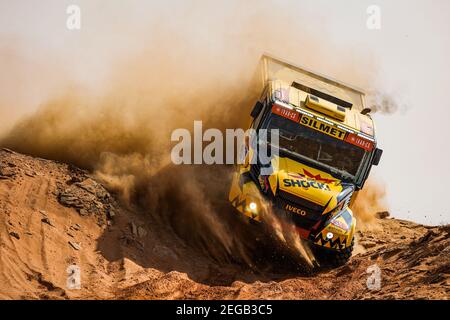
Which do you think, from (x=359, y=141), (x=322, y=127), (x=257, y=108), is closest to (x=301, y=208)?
(x=322, y=127)

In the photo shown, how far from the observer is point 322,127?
10.4 meters

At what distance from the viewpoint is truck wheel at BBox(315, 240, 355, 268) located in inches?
405

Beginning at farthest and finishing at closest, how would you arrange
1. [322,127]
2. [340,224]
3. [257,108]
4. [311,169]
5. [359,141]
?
[257,108] → [359,141] → [322,127] → [311,169] → [340,224]

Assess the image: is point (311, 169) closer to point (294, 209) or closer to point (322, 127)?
point (322, 127)

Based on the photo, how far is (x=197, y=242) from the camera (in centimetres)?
1086

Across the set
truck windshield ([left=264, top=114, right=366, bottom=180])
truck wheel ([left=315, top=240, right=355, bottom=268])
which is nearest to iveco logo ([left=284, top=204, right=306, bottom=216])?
truck wheel ([left=315, top=240, right=355, bottom=268])

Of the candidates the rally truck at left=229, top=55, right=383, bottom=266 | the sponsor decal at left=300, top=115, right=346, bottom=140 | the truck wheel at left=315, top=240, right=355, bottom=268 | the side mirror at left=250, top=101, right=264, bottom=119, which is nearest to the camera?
the rally truck at left=229, top=55, right=383, bottom=266

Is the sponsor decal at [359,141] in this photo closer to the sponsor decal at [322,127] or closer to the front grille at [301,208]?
the sponsor decal at [322,127]

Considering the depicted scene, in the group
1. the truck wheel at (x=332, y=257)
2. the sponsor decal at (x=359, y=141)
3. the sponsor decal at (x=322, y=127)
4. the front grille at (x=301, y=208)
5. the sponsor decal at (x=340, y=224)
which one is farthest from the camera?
the sponsor decal at (x=359, y=141)

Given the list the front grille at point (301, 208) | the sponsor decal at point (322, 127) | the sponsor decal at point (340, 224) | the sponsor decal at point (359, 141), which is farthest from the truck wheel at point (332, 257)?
the sponsor decal at point (322, 127)

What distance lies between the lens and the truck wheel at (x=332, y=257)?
10281mm

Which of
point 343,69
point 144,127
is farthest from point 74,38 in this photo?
point 343,69

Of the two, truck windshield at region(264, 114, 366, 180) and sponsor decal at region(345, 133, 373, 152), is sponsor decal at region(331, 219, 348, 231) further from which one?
sponsor decal at region(345, 133, 373, 152)

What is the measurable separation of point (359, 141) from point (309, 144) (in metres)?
0.97
